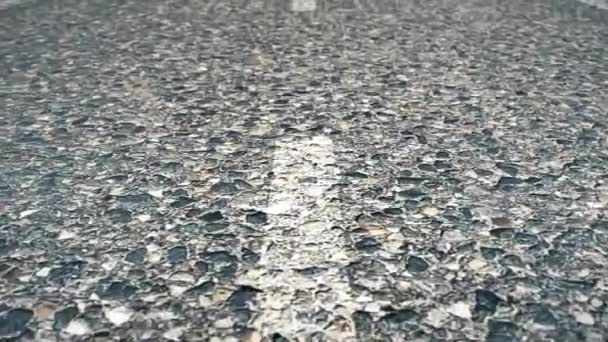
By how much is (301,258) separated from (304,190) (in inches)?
21.2

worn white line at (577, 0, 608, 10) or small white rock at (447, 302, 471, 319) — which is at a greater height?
worn white line at (577, 0, 608, 10)

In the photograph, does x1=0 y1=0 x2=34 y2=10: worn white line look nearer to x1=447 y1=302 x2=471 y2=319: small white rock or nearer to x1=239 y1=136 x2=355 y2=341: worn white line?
x1=239 y1=136 x2=355 y2=341: worn white line

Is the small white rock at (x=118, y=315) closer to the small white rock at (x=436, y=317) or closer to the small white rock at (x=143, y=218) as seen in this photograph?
the small white rock at (x=143, y=218)

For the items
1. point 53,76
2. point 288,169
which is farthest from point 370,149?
point 53,76

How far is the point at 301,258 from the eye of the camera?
7.76 feet

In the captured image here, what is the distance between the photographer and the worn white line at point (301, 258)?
2037 millimetres

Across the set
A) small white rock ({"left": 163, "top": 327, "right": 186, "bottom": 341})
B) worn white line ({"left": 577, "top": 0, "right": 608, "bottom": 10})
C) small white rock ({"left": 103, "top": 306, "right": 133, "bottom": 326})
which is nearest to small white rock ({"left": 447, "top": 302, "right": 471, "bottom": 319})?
small white rock ({"left": 163, "top": 327, "right": 186, "bottom": 341})

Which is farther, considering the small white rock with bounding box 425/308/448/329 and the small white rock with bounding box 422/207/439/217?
the small white rock with bounding box 422/207/439/217

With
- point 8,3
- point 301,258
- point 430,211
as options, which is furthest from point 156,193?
point 8,3

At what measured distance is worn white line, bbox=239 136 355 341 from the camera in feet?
6.68

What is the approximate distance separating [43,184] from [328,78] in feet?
6.78

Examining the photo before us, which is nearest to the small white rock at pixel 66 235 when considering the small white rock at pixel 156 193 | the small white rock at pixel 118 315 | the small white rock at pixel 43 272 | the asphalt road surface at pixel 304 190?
the asphalt road surface at pixel 304 190

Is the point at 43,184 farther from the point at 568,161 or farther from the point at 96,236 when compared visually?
the point at 568,161

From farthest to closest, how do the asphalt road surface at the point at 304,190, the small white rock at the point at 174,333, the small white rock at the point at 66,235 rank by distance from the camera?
1. the small white rock at the point at 66,235
2. the asphalt road surface at the point at 304,190
3. the small white rock at the point at 174,333
